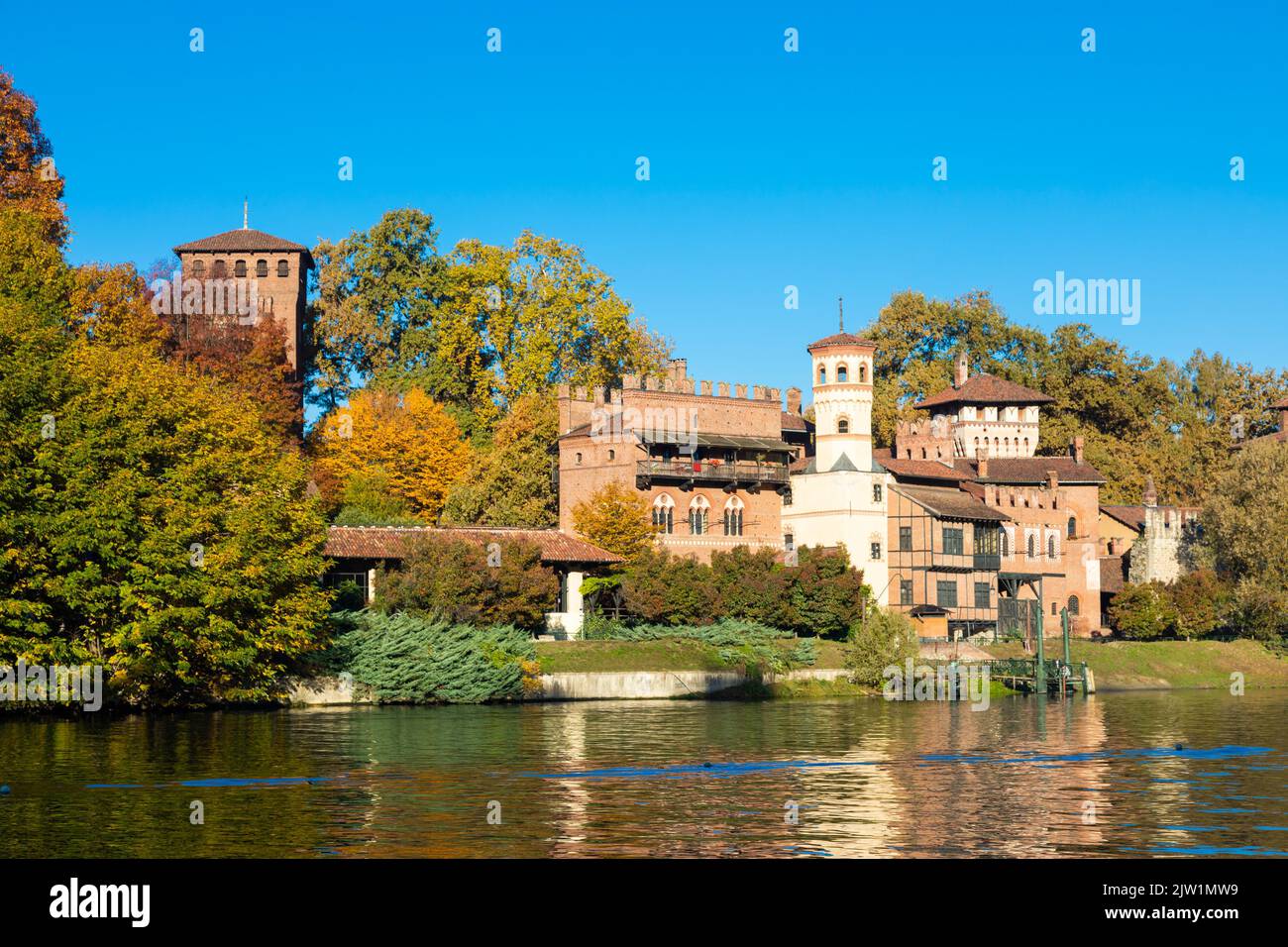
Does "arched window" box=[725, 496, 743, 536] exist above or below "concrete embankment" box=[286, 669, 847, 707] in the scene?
above

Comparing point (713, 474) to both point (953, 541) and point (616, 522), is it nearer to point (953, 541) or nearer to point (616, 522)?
point (616, 522)

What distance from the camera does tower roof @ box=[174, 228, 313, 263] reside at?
83375mm

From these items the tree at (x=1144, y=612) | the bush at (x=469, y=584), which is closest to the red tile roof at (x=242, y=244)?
the bush at (x=469, y=584)

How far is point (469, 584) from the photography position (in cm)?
5434

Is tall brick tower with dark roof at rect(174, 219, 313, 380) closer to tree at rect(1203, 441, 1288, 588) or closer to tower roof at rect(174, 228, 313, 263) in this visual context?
tower roof at rect(174, 228, 313, 263)

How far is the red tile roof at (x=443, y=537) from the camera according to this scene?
5594 cm

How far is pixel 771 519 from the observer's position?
7281cm

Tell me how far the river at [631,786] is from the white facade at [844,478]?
84.0 feet

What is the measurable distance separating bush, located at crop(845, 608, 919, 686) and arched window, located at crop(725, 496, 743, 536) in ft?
39.5

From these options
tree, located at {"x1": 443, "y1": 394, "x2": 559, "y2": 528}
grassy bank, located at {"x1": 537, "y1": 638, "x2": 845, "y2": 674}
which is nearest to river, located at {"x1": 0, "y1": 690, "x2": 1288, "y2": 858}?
grassy bank, located at {"x1": 537, "y1": 638, "x2": 845, "y2": 674}

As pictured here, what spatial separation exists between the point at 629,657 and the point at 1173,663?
1116 inches

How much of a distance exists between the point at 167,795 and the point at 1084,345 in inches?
3234
